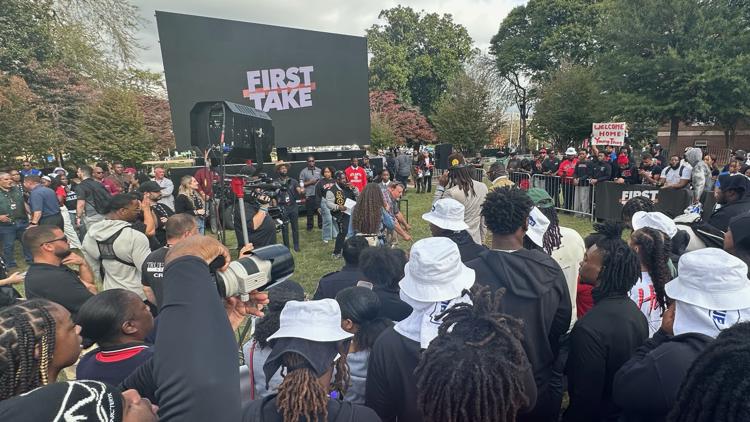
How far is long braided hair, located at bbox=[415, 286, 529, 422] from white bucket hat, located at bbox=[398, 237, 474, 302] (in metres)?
0.41

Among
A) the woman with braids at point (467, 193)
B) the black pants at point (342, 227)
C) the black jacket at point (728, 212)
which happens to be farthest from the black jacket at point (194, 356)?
the black pants at point (342, 227)

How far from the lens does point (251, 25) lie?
12.9 m

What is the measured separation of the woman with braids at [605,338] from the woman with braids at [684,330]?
0.81 ft

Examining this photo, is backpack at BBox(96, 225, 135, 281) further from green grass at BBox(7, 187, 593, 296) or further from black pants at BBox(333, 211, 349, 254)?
black pants at BBox(333, 211, 349, 254)

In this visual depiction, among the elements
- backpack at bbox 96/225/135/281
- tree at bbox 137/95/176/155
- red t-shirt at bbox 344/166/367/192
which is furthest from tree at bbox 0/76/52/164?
backpack at bbox 96/225/135/281

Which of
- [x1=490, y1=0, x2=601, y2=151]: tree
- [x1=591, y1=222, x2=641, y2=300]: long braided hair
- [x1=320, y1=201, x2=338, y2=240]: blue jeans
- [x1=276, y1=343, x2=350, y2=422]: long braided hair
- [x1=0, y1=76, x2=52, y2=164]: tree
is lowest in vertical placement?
[x1=320, y1=201, x2=338, y2=240]: blue jeans

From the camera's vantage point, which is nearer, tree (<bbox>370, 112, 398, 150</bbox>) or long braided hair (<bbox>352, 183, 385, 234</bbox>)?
long braided hair (<bbox>352, 183, 385, 234</bbox>)

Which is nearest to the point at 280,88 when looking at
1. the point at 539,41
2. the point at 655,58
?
the point at 655,58

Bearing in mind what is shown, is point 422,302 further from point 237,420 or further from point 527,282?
point 237,420

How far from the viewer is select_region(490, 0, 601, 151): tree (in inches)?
1366

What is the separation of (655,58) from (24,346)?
2530 centimetres

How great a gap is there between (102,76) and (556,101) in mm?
27126

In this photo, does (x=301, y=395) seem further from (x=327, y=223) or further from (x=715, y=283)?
(x=327, y=223)

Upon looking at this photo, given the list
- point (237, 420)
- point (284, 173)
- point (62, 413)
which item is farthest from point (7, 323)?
point (284, 173)
